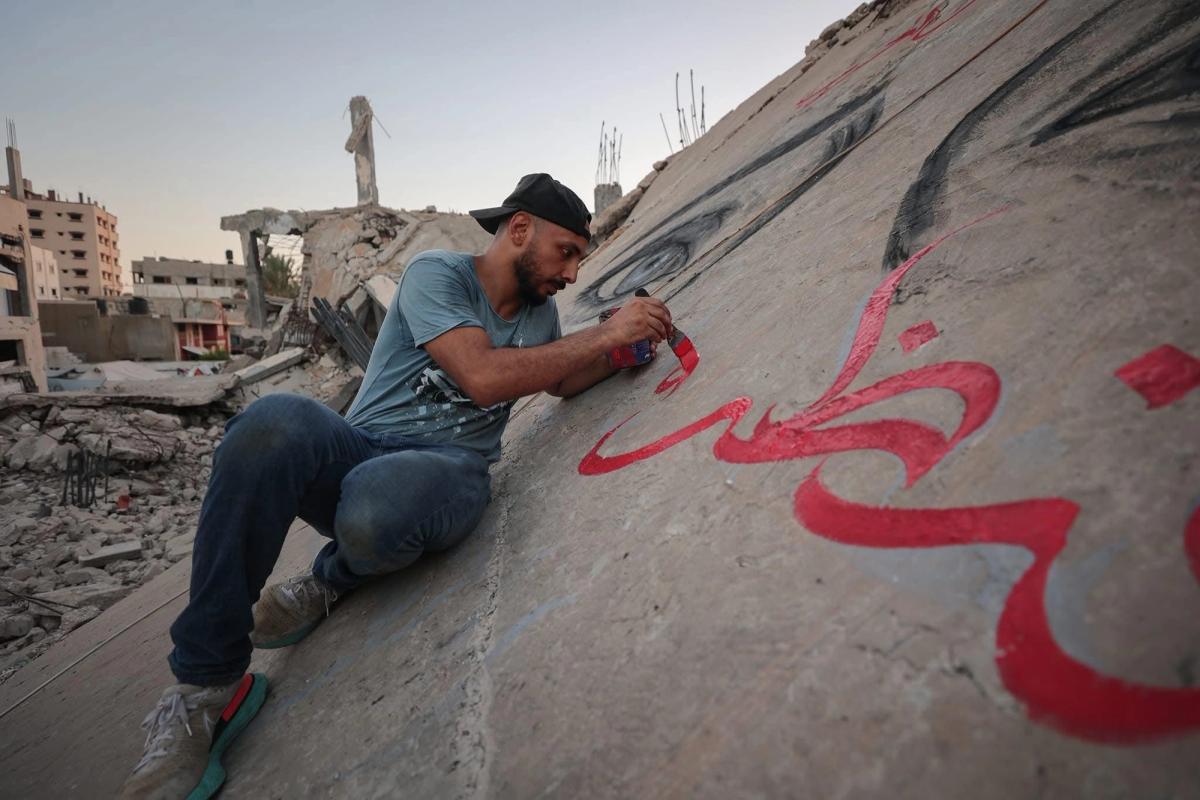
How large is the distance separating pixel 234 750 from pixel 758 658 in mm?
1136

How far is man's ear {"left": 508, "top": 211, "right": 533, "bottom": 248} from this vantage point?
182 centimetres

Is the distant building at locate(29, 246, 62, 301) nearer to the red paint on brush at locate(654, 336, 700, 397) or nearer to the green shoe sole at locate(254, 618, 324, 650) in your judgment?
the green shoe sole at locate(254, 618, 324, 650)

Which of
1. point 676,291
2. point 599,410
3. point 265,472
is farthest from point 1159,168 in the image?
point 265,472

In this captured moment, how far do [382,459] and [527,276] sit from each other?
2.25 ft

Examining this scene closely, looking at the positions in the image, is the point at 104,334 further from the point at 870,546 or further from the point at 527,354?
the point at 870,546

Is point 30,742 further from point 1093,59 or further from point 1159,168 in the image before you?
point 1093,59

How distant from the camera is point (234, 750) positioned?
1295 millimetres

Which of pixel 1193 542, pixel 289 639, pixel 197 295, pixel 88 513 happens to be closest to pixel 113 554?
pixel 88 513

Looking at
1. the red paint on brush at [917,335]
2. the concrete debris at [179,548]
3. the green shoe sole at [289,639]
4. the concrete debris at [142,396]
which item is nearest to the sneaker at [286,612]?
the green shoe sole at [289,639]

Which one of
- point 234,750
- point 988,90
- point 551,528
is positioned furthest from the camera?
point 988,90

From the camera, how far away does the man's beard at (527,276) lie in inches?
71.7

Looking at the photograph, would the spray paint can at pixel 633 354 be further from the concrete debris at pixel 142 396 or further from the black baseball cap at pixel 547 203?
the concrete debris at pixel 142 396

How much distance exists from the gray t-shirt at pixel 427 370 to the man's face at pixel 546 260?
13 centimetres

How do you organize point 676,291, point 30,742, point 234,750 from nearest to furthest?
point 234,750 < point 30,742 < point 676,291
